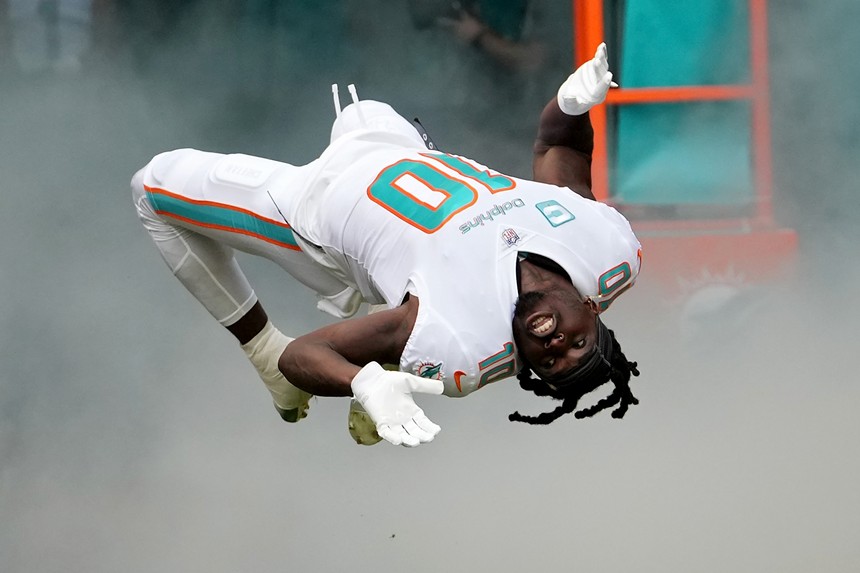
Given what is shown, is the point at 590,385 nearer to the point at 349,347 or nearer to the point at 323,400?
the point at 349,347

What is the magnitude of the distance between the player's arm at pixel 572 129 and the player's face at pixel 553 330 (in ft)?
1.28

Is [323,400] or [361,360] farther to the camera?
[323,400]

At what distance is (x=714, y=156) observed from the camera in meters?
4.07

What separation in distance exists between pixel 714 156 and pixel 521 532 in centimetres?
127

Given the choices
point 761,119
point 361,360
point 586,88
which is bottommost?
point 761,119

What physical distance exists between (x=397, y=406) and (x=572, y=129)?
2.59ft

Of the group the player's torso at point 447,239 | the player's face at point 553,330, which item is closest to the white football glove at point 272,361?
the player's torso at point 447,239

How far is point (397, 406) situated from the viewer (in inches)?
85.4

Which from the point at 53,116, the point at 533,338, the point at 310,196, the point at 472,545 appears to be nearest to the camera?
the point at 533,338

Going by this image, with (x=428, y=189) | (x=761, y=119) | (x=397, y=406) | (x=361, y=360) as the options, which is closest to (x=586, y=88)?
(x=428, y=189)

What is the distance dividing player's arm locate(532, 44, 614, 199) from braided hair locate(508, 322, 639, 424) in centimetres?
34

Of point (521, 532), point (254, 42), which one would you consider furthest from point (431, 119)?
point (521, 532)

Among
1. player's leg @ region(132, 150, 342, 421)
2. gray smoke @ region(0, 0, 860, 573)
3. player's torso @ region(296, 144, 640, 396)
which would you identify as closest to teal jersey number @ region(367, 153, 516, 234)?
player's torso @ region(296, 144, 640, 396)

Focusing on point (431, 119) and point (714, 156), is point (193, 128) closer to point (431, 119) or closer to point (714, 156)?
point (431, 119)
